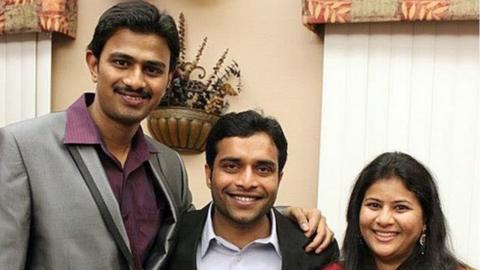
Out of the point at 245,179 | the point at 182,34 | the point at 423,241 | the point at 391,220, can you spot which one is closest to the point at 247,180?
the point at 245,179

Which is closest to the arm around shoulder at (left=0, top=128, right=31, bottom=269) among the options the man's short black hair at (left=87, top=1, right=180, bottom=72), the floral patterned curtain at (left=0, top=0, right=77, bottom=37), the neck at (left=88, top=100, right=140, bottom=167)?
the neck at (left=88, top=100, right=140, bottom=167)

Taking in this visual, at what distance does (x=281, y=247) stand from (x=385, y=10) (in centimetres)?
99

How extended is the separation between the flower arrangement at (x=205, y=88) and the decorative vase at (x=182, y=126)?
0.04 m

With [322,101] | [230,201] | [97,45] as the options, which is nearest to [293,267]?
[230,201]

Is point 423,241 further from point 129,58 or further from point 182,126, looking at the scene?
point 182,126

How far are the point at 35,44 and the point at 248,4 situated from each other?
0.99 metres

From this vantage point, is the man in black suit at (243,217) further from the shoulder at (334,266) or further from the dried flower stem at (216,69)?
the dried flower stem at (216,69)

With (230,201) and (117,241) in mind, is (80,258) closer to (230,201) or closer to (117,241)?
(117,241)

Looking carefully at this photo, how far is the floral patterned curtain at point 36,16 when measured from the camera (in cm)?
270

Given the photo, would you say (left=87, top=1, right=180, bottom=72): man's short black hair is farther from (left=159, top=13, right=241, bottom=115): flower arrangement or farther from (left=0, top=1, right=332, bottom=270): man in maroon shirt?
(left=159, top=13, right=241, bottom=115): flower arrangement

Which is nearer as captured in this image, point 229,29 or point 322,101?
point 322,101

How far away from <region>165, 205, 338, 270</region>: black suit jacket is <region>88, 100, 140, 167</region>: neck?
260 millimetres

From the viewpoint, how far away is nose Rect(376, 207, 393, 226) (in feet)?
4.99

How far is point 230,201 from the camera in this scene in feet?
5.32
